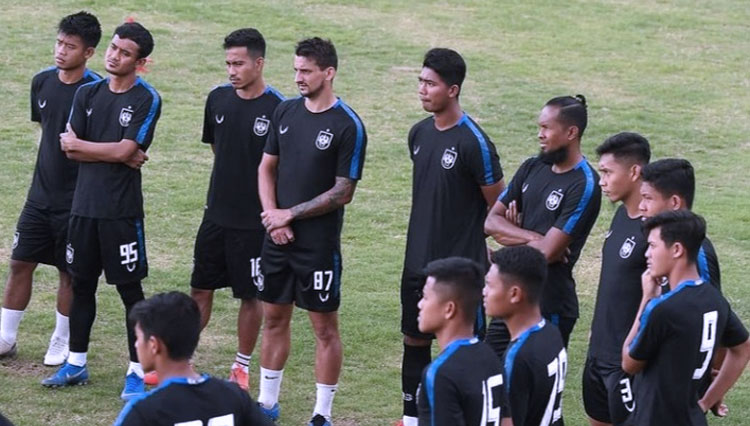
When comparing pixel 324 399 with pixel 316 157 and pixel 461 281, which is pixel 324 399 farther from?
pixel 461 281

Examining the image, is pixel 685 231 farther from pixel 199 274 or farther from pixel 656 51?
pixel 656 51

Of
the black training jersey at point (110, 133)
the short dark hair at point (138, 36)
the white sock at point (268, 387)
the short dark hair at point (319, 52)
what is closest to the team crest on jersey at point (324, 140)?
the short dark hair at point (319, 52)

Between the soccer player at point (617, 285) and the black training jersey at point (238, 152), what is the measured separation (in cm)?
260

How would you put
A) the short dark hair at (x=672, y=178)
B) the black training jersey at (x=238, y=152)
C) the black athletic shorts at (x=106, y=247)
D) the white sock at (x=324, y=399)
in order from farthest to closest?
the black training jersey at (x=238, y=152)
the black athletic shorts at (x=106, y=247)
the white sock at (x=324, y=399)
the short dark hair at (x=672, y=178)

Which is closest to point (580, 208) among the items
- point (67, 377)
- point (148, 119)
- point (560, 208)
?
point (560, 208)

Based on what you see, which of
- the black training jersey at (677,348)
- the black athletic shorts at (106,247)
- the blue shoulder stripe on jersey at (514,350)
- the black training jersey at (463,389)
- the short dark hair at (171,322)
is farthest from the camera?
the black athletic shorts at (106,247)

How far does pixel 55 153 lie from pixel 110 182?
63cm

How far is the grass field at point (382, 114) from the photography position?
32.6 ft

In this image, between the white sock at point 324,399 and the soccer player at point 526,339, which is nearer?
the soccer player at point 526,339

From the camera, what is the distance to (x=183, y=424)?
5.56 metres

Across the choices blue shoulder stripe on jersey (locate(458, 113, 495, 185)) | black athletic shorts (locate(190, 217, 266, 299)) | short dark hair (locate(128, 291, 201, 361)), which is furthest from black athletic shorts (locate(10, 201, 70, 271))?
short dark hair (locate(128, 291, 201, 361))

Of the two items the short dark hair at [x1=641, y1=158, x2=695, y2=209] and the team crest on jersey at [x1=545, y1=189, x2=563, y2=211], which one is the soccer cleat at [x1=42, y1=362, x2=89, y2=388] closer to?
the team crest on jersey at [x1=545, y1=189, x2=563, y2=211]

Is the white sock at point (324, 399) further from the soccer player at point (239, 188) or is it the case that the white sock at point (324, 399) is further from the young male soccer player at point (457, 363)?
the young male soccer player at point (457, 363)

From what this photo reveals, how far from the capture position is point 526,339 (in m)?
6.47
